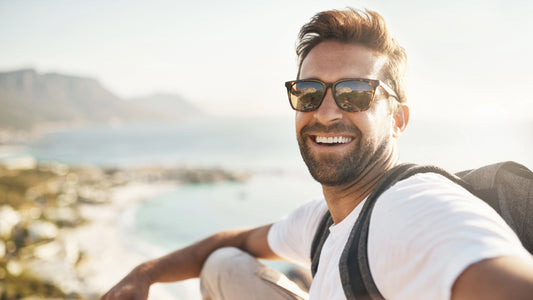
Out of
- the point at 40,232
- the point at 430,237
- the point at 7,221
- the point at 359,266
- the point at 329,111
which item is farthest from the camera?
the point at 40,232

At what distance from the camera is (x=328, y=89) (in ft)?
6.31

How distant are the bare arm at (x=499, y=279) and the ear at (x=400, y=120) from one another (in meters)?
1.22

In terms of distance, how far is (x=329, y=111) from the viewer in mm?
1937

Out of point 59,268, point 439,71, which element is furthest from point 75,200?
point 439,71

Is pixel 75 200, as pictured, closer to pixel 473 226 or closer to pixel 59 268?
pixel 59 268

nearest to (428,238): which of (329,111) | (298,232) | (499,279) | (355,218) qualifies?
(499,279)

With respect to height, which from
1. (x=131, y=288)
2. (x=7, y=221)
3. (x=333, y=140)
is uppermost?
(x=333, y=140)

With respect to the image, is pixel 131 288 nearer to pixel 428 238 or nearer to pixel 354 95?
pixel 354 95

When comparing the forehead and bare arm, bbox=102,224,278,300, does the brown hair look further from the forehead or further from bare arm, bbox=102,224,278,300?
bare arm, bbox=102,224,278,300

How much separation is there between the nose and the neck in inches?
13.0

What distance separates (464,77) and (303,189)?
48.3 m

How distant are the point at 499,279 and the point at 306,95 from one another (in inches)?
54.1

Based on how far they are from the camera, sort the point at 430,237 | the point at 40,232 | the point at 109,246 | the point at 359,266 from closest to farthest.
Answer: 1. the point at 430,237
2. the point at 359,266
3. the point at 40,232
4. the point at 109,246

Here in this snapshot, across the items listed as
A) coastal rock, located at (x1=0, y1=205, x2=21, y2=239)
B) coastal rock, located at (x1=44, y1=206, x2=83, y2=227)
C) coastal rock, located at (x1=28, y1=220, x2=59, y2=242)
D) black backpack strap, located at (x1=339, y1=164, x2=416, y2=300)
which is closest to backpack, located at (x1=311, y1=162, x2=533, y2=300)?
black backpack strap, located at (x1=339, y1=164, x2=416, y2=300)
